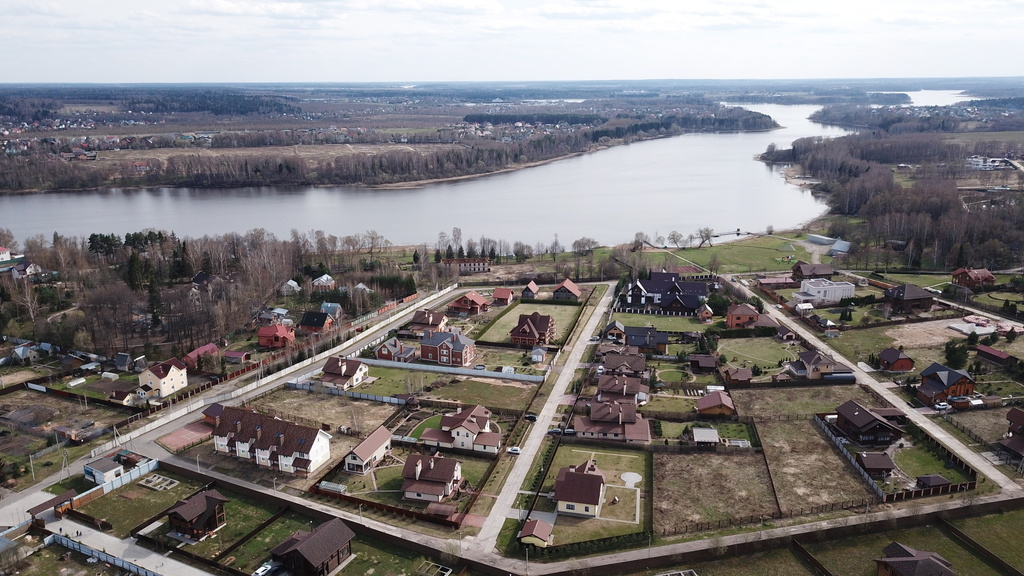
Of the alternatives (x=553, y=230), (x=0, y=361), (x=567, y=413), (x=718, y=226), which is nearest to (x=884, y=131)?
(x=718, y=226)

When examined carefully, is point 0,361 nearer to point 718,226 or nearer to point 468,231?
point 468,231

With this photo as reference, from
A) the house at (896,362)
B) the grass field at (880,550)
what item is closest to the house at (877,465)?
the grass field at (880,550)

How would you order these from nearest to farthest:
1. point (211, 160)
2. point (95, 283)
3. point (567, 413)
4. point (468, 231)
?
1. point (567, 413)
2. point (95, 283)
3. point (468, 231)
4. point (211, 160)

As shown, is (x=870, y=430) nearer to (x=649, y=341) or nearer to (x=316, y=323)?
(x=649, y=341)

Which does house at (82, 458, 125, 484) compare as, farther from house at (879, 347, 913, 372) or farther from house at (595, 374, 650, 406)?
house at (879, 347, 913, 372)

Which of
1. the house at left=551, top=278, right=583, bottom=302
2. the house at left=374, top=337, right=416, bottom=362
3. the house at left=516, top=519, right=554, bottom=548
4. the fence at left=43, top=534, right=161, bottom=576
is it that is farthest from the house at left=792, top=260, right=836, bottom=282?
the fence at left=43, top=534, right=161, bottom=576

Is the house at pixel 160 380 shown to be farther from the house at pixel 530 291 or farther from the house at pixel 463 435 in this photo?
the house at pixel 530 291
